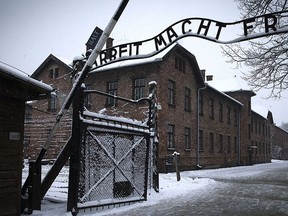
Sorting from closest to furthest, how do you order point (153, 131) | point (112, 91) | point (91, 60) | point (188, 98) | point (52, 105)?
point (91, 60), point (153, 131), point (112, 91), point (188, 98), point (52, 105)

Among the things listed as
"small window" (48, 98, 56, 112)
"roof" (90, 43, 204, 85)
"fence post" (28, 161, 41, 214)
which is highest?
"roof" (90, 43, 204, 85)

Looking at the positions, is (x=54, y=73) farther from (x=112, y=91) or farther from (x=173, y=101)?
(x=173, y=101)

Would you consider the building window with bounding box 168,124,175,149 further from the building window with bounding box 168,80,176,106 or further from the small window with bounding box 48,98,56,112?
A: the small window with bounding box 48,98,56,112

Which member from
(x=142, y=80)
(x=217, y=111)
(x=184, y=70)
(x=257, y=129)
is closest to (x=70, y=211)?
(x=142, y=80)

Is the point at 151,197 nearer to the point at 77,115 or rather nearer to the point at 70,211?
the point at 70,211

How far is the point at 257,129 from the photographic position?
147ft

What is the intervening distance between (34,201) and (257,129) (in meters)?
42.0

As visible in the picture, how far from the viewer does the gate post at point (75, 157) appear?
6855 mm

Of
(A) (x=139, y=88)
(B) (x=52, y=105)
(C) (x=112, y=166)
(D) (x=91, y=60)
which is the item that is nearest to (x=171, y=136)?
(A) (x=139, y=88)

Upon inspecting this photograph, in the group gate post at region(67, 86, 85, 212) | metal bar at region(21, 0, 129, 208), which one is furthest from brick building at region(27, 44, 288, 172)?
metal bar at region(21, 0, 129, 208)

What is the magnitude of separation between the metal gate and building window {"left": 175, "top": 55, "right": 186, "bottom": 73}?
44.9ft

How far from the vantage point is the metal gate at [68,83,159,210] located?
7062 mm

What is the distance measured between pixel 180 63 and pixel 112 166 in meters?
16.4

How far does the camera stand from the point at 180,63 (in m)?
23.2
